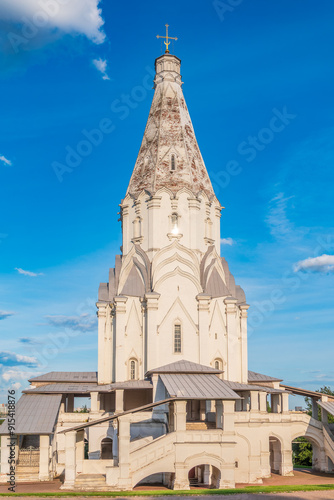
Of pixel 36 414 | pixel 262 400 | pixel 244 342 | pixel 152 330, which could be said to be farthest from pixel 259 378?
pixel 36 414

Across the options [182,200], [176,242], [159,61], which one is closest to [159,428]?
[176,242]

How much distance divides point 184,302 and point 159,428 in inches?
299

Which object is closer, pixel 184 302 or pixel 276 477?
pixel 276 477

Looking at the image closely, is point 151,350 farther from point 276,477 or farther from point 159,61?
point 159,61

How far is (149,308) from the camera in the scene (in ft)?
98.3

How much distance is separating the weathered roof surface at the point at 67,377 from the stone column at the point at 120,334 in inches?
89.9

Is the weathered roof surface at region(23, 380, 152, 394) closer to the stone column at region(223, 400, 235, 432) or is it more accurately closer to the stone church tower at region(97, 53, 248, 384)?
the stone church tower at region(97, 53, 248, 384)

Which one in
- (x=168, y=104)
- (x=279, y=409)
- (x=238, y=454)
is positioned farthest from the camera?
(x=168, y=104)

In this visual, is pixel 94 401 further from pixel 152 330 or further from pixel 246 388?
pixel 246 388

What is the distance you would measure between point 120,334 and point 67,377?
428 cm

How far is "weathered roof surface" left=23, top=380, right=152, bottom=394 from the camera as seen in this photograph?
27.0 metres

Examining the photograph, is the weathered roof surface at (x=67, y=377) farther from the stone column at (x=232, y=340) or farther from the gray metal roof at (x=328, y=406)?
the gray metal roof at (x=328, y=406)

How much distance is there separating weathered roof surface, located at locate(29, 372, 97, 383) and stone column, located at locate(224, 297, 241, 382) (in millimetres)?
7768

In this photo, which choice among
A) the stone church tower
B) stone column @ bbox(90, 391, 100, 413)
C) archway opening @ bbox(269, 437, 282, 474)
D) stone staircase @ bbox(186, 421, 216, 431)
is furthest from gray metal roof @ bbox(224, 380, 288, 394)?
stone column @ bbox(90, 391, 100, 413)
